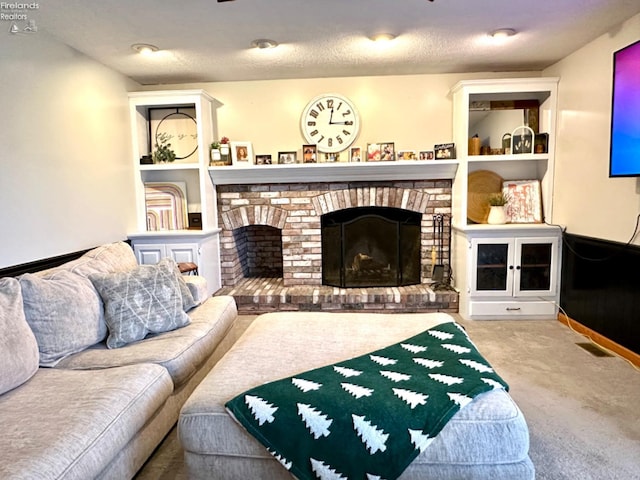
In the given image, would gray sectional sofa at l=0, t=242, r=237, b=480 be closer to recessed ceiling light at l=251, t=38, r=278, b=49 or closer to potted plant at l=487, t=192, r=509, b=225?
recessed ceiling light at l=251, t=38, r=278, b=49

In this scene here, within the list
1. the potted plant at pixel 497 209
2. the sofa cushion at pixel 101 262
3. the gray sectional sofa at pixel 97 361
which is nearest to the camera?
the gray sectional sofa at pixel 97 361

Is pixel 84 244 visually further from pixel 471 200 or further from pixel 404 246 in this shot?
pixel 471 200

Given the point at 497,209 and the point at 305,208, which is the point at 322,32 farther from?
the point at 497,209

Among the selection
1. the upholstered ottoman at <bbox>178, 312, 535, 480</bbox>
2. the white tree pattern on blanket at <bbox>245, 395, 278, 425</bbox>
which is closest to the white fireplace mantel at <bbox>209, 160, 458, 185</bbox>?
the upholstered ottoman at <bbox>178, 312, 535, 480</bbox>

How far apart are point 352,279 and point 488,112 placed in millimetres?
2082

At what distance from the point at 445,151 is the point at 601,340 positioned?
2001 mm

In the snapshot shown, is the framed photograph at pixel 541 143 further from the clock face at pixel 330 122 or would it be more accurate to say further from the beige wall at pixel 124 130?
the clock face at pixel 330 122

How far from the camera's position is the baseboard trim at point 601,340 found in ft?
8.87

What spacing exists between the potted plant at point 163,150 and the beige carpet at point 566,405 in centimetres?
270

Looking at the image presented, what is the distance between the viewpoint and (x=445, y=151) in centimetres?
381

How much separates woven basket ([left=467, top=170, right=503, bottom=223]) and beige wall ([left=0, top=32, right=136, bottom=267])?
3.29 meters

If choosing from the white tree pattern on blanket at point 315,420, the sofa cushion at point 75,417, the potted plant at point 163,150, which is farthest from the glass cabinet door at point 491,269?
the potted plant at point 163,150

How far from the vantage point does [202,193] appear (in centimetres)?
381

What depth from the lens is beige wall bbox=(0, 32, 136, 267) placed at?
2395 millimetres
